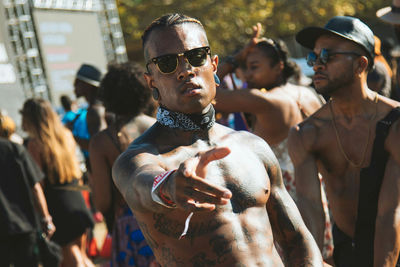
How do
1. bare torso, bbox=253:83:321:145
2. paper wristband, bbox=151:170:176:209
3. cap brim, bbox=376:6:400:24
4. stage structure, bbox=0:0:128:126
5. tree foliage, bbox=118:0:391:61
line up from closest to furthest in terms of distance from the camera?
paper wristband, bbox=151:170:176:209 < cap brim, bbox=376:6:400:24 < bare torso, bbox=253:83:321:145 < stage structure, bbox=0:0:128:126 < tree foliage, bbox=118:0:391:61

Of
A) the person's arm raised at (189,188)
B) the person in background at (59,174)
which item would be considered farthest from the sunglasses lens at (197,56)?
the person in background at (59,174)

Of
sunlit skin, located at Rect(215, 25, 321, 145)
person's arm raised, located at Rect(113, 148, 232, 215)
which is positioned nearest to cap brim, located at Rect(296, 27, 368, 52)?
sunlit skin, located at Rect(215, 25, 321, 145)

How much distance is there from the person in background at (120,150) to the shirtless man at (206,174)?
1.99 meters

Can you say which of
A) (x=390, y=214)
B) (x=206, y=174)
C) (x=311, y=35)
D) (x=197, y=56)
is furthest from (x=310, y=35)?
(x=206, y=174)

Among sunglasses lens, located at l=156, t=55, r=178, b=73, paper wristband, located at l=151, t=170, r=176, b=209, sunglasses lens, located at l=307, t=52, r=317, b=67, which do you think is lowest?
paper wristband, located at l=151, t=170, r=176, b=209

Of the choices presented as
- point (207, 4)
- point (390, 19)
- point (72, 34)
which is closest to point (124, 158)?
point (390, 19)

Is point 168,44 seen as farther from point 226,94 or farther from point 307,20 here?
point 307,20

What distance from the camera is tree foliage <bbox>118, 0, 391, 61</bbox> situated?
25.2 meters

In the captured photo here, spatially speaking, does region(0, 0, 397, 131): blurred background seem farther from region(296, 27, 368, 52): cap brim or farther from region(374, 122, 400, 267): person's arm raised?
region(374, 122, 400, 267): person's arm raised

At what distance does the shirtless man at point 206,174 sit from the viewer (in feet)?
8.05

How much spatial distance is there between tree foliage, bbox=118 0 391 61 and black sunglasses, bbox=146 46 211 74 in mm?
22450

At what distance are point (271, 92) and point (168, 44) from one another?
3.01 m

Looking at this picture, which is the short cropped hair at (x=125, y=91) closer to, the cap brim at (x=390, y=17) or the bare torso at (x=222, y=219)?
the cap brim at (x=390, y=17)

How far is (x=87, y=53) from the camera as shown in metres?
17.3
